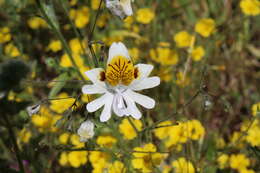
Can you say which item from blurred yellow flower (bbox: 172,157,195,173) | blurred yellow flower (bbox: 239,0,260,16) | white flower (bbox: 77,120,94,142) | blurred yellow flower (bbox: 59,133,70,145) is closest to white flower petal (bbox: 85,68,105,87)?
white flower (bbox: 77,120,94,142)

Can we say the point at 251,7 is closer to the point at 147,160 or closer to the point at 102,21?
the point at 102,21

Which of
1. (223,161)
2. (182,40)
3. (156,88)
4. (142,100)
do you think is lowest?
(223,161)

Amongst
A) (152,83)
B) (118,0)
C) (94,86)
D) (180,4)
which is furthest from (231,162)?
(180,4)

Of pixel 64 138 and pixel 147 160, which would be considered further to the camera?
pixel 64 138

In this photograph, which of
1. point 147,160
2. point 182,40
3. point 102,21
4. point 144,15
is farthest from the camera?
point 102,21

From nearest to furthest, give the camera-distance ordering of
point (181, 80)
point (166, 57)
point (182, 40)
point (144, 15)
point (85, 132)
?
point (85, 132) → point (181, 80) → point (166, 57) → point (182, 40) → point (144, 15)

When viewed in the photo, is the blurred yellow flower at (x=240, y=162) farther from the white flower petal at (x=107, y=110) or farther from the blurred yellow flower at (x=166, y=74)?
the white flower petal at (x=107, y=110)

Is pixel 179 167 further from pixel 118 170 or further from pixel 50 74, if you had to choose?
pixel 50 74

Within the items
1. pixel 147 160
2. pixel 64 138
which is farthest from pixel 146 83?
pixel 64 138

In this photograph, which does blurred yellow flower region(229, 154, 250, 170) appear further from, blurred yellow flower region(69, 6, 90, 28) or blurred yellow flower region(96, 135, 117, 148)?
blurred yellow flower region(69, 6, 90, 28)
